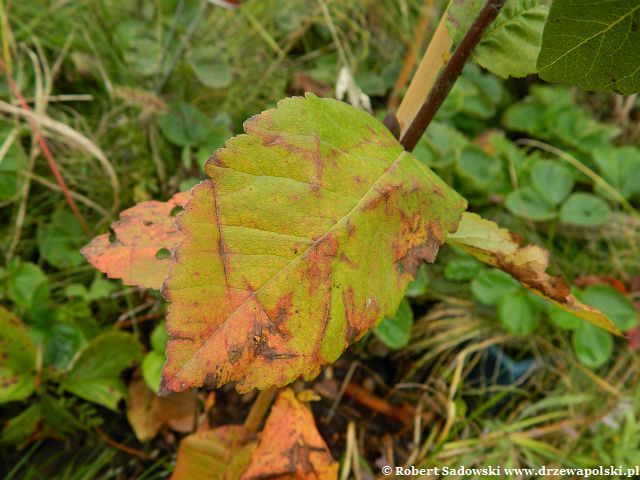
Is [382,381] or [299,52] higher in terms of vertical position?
[299,52]

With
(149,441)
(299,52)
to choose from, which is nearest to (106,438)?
(149,441)

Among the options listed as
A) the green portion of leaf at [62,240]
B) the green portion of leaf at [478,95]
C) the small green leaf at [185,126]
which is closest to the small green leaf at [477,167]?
the green portion of leaf at [478,95]

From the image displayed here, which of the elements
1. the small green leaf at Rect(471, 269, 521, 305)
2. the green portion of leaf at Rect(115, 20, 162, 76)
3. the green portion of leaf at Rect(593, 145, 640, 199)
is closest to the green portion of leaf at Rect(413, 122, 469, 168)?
the small green leaf at Rect(471, 269, 521, 305)

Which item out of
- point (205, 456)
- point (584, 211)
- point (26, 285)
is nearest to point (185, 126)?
point (26, 285)

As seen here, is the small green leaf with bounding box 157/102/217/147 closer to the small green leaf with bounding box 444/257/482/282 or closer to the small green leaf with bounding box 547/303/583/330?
the small green leaf with bounding box 444/257/482/282

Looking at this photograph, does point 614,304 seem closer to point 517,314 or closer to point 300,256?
point 517,314

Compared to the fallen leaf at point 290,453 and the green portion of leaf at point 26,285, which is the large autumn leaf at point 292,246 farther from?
the green portion of leaf at point 26,285

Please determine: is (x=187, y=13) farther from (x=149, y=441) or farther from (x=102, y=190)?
(x=149, y=441)
